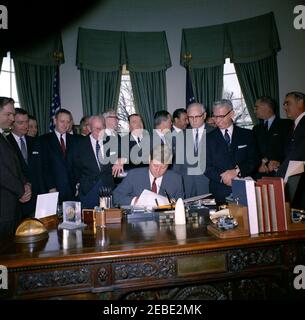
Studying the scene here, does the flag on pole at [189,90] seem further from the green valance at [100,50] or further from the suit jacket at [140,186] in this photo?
the suit jacket at [140,186]

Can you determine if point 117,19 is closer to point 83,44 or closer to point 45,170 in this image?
point 83,44

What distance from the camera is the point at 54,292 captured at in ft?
4.73

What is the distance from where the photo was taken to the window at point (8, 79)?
584 centimetres

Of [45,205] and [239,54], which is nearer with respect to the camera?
[45,205]

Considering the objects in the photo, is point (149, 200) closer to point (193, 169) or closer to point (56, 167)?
point (193, 169)

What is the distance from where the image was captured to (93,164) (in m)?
3.45

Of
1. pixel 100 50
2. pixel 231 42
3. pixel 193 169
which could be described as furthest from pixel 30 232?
pixel 231 42

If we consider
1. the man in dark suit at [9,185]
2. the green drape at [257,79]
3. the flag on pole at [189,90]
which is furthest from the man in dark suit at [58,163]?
the green drape at [257,79]

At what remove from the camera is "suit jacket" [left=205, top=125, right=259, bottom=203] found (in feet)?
10.2

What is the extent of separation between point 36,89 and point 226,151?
4.37 metres

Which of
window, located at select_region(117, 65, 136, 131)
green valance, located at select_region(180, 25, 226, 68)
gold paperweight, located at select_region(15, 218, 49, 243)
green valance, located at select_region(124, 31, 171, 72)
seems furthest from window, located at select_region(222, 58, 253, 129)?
gold paperweight, located at select_region(15, 218, 49, 243)

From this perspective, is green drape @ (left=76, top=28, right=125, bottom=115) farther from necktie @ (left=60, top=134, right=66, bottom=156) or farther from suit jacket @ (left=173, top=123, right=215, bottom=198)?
suit jacket @ (left=173, top=123, right=215, bottom=198)

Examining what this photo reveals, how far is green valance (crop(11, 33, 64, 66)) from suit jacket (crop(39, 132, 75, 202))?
284 cm

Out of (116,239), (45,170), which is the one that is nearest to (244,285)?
(116,239)
